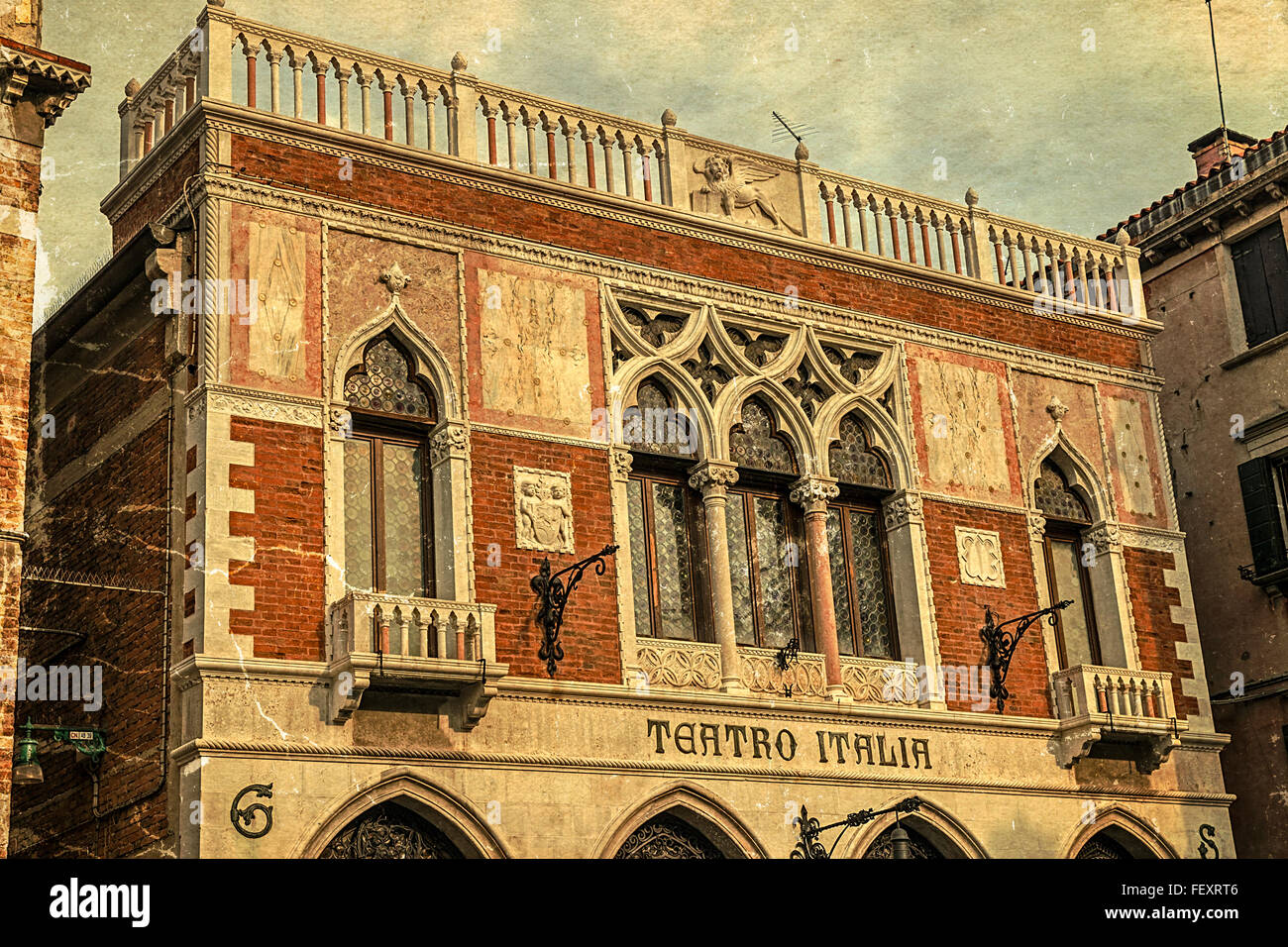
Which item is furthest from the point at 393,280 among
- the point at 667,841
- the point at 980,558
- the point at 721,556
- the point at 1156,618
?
the point at 1156,618

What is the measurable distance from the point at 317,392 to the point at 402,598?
2.22 m

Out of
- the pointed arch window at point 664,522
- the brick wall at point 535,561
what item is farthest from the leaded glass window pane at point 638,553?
the brick wall at point 535,561

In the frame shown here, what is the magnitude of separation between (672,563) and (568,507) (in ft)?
4.82

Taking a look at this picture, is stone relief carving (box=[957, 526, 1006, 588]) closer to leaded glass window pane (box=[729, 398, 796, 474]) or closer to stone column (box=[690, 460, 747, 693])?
leaded glass window pane (box=[729, 398, 796, 474])

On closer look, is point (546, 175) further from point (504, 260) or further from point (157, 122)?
point (157, 122)

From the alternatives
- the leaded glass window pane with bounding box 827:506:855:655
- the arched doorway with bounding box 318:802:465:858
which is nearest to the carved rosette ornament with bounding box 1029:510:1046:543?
the leaded glass window pane with bounding box 827:506:855:655

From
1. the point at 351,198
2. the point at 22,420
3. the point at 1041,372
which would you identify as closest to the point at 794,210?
the point at 1041,372

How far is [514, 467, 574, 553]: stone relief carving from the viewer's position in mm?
18500

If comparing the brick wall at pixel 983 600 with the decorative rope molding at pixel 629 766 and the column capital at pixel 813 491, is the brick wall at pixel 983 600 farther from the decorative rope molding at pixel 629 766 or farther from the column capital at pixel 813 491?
the column capital at pixel 813 491

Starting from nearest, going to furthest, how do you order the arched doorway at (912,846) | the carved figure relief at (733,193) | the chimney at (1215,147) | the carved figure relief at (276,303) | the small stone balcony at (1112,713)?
the carved figure relief at (276,303)
the arched doorway at (912,846)
the small stone balcony at (1112,713)
the carved figure relief at (733,193)
the chimney at (1215,147)

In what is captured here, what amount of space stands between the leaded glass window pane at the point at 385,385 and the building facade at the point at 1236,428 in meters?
11.5

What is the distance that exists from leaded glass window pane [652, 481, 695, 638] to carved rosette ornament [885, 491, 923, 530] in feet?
8.77

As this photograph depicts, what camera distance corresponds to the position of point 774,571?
66.6ft

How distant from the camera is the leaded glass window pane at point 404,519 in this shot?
17984mm
